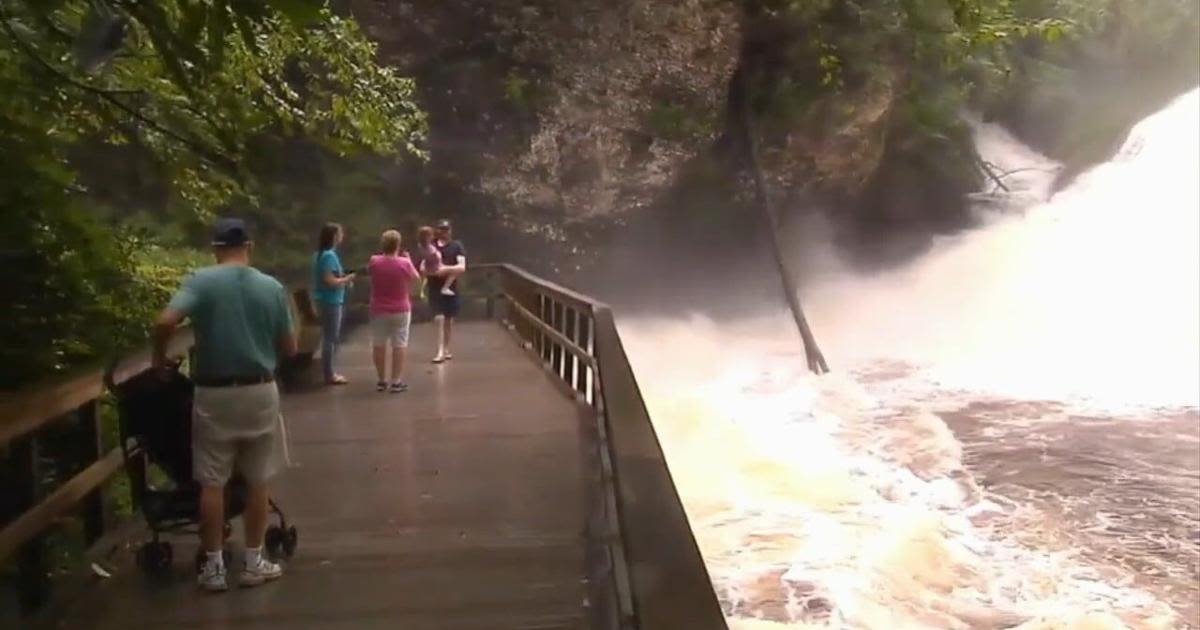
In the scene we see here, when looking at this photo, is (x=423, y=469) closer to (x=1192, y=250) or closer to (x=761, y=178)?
(x=761, y=178)

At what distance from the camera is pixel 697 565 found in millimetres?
2355

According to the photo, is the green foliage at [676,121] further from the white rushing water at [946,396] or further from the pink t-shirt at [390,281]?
the pink t-shirt at [390,281]

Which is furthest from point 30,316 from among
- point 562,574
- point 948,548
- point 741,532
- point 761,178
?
point 761,178

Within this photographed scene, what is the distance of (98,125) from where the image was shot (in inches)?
252

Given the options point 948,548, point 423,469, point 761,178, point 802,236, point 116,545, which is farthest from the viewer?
point 802,236

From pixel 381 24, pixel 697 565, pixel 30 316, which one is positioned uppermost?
pixel 381 24

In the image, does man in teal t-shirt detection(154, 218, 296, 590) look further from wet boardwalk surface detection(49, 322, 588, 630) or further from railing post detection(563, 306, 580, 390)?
railing post detection(563, 306, 580, 390)

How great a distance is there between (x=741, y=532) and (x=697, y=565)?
8911mm

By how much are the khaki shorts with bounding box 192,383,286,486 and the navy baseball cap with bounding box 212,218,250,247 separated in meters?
0.54

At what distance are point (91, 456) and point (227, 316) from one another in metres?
1.15

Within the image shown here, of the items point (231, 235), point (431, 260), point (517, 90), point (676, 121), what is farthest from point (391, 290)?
point (676, 121)

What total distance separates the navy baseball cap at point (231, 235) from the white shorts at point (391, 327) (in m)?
5.13

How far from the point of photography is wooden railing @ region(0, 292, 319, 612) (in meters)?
3.85

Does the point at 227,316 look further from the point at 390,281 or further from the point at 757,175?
the point at 757,175
